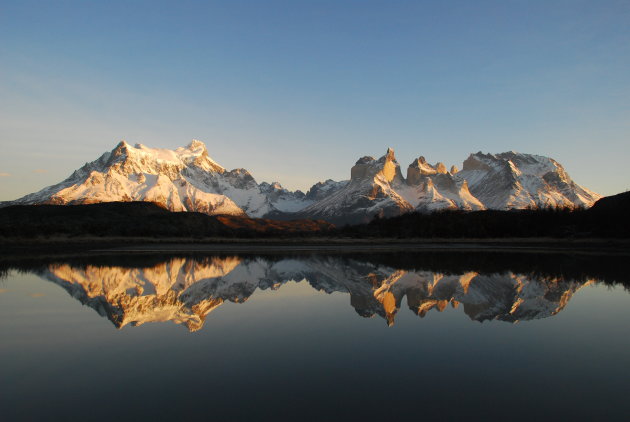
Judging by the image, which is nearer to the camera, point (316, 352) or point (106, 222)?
point (316, 352)

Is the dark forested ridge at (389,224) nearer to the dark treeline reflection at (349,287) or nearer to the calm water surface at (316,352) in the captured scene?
the dark treeline reflection at (349,287)

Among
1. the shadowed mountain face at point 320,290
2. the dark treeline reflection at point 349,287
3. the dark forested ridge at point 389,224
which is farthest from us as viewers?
the dark forested ridge at point 389,224

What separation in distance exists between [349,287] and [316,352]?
57.2 feet

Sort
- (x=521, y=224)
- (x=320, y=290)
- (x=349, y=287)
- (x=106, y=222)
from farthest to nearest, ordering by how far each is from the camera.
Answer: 1. (x=106, y=222)
2. (x=521, y=224)
3. (x=349, y=287)
4. (x=320, y=290)

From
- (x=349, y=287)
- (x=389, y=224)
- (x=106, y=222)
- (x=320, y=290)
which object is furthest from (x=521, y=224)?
(x=106, y=222)

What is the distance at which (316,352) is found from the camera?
15.2 meters

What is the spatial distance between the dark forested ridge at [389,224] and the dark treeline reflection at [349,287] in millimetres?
68317

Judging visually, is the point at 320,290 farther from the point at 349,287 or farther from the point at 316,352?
the point at 316,352

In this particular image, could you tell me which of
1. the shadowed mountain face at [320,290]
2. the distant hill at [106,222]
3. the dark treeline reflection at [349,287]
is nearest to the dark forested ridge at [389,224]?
the distant hill at [106,222]

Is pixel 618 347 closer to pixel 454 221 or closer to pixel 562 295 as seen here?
pixel 562 295

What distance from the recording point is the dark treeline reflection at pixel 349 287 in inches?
894

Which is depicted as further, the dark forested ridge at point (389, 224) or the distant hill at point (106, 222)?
the distant hill at point (106, 222)

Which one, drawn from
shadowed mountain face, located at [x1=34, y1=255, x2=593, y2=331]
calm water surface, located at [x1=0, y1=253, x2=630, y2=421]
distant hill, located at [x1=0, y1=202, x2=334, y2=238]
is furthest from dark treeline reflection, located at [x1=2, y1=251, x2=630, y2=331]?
distant hill, located at [x1=0, y1=202, x2=334, y2=238]

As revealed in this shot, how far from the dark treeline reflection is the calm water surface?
0.22 meters
